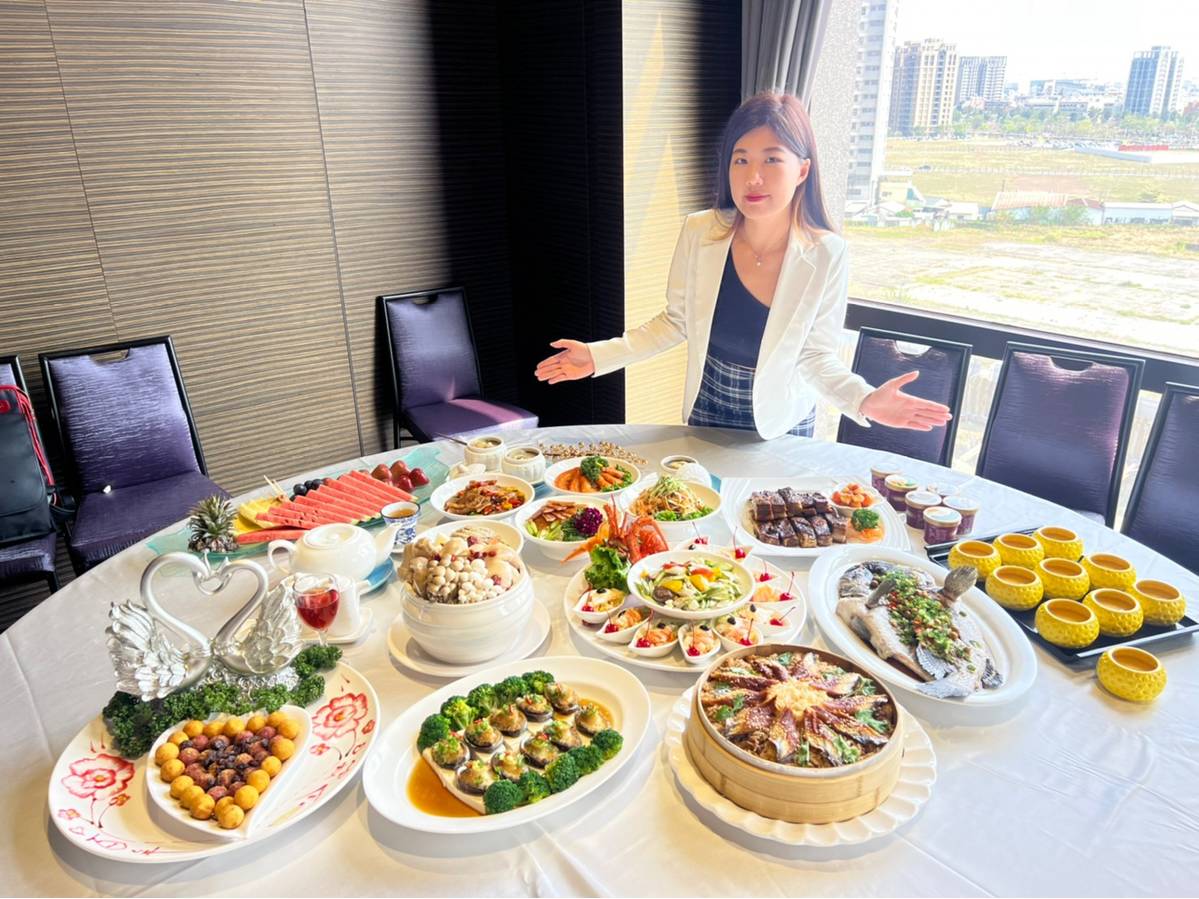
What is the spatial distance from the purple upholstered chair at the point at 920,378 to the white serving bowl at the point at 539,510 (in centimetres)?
100

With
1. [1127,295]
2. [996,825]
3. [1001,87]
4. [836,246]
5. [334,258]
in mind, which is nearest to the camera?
[996,825]

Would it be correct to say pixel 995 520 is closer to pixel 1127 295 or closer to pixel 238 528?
pixel 1127 295

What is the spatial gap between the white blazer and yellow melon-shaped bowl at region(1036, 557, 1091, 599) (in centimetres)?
70

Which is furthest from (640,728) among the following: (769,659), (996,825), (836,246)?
(836,246)

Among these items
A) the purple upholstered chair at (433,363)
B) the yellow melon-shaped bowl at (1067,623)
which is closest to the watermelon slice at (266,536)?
the yellow melon-shaped bowl at (1067,623)

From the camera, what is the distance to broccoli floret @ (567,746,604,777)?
1.12m

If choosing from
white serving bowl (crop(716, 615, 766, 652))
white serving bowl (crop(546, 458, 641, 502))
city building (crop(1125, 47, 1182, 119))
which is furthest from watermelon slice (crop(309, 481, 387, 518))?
city building (crop(1125, 47, 1182, 119))

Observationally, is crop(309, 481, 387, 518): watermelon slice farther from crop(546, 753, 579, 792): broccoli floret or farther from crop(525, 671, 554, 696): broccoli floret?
crop(546, 753, 579, 792): broccoli floret

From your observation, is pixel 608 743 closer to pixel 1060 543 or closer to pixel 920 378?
pixel 1060 543

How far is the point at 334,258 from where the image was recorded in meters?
3.54

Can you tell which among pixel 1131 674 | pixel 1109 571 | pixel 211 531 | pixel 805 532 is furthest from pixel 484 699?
pixel 1109 571

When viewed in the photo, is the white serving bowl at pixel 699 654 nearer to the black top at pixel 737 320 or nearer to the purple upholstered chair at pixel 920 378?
the black top at pixel 737 320

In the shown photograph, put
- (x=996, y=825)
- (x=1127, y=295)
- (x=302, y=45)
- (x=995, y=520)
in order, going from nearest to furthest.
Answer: (x=996, y=825) < (x=995, y=520) < (x=1127, y=295) < (x=302, y=45)

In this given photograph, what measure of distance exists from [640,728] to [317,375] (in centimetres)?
286
